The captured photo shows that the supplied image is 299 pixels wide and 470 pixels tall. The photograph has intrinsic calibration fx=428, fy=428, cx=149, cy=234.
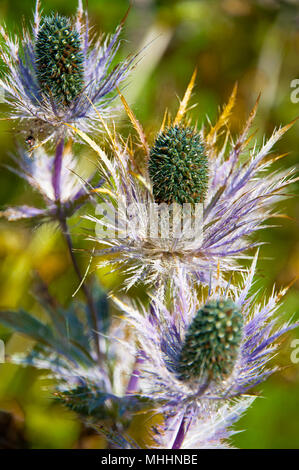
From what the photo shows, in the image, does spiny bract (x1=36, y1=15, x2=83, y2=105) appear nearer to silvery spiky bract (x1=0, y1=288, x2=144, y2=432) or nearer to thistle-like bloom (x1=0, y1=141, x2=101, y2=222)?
thistle-like bloom (x1=0, y1=141, x2=101, y2=222)

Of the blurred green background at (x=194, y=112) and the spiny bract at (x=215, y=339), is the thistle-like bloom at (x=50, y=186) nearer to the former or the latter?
the blurred green background at (x=194, y=112)

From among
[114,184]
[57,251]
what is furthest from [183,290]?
[57,251]

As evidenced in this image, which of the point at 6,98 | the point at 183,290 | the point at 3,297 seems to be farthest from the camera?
the point at 3,297

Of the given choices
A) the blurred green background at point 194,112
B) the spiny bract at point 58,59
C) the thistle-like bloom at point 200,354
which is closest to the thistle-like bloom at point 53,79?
the spiny bract at point 58,59

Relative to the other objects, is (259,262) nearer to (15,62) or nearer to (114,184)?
(114,184)

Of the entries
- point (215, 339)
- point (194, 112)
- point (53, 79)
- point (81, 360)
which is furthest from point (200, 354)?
point (194, 112)

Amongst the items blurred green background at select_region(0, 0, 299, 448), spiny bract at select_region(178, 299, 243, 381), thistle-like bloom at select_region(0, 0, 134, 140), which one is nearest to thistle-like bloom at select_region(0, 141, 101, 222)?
thistle-like bloom at select_region(0, 0, 134, 140)
